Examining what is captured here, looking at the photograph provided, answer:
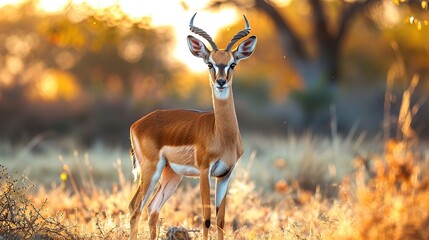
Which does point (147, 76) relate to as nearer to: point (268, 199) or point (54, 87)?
point (54, 87)

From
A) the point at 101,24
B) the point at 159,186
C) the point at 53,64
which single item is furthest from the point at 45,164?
the point at 53,64

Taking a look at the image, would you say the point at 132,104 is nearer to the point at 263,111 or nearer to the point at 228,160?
the point at 263,111

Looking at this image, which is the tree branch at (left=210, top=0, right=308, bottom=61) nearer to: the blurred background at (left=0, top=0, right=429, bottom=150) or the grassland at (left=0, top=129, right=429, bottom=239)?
the blurred background at (left=0, top=0, right=429, bottom=150)

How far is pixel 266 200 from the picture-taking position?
12781mm

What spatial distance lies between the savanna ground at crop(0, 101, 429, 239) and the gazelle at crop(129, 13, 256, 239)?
380 millimetres

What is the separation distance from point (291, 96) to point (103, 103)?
5.28m

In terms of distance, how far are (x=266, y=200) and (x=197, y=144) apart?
15.0 feet

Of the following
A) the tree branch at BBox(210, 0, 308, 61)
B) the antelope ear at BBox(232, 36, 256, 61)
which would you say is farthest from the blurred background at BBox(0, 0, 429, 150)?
the antelope ear at BBox(232, 36, 256, 61)

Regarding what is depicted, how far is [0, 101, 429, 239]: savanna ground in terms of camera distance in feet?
22.7

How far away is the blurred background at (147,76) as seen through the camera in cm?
2225

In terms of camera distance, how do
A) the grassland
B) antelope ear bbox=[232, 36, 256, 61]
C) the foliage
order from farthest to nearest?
antelope ear bbox=[232, 36, 256, 61], the foliage, the grassland

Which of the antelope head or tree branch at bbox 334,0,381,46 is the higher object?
the antelope head

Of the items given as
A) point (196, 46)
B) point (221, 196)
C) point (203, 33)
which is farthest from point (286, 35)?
point (221, 196)

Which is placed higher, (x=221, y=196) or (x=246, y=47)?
(x=246, y=47)
